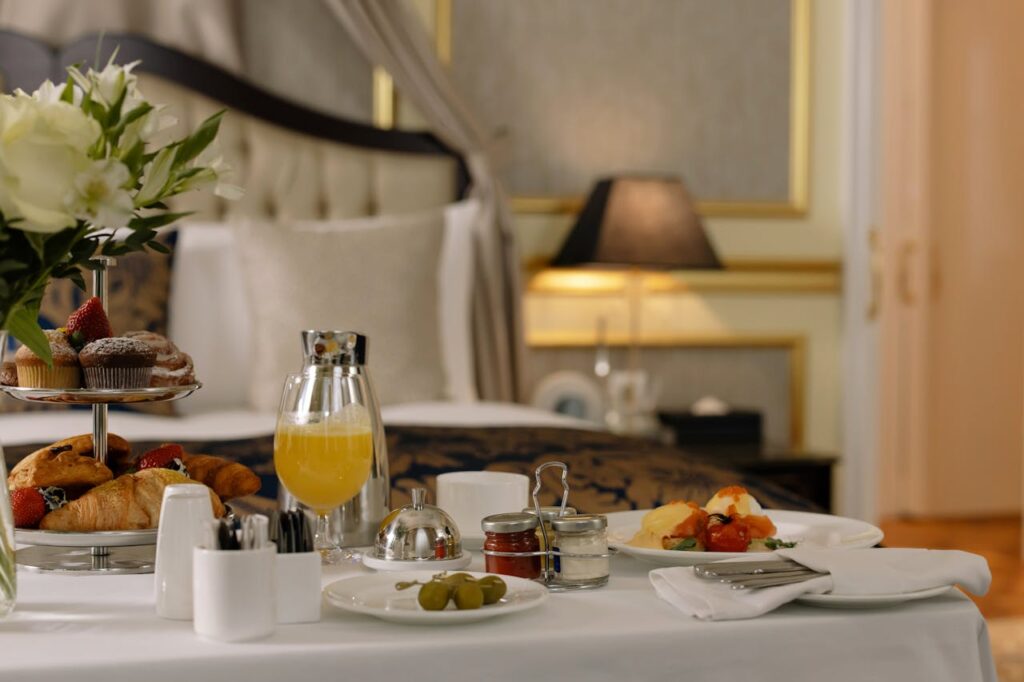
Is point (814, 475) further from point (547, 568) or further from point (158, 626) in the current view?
point (158, 626)

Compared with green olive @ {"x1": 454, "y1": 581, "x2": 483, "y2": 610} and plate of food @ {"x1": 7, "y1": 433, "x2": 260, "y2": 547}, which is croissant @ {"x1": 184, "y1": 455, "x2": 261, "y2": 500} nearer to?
plate of food @ {"x1": 7, "y1": 433, "x2": 260, "y2": 547}

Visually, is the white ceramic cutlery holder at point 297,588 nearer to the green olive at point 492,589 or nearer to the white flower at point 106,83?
the green olive at point 492,589

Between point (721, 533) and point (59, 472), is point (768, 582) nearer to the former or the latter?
point (721, 533)

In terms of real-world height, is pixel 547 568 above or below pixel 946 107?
below

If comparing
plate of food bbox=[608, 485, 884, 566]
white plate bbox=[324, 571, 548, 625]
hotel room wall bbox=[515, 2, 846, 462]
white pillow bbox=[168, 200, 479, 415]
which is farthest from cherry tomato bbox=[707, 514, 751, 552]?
hotel room wall bbox=[515, 2, 846, 462]

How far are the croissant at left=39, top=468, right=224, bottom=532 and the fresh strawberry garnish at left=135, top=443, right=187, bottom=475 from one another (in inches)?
2.5

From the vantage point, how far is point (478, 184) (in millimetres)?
3576

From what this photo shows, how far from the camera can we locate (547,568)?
1206 mm

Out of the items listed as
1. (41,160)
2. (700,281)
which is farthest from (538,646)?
(700,281)

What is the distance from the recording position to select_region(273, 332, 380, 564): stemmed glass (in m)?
1.27

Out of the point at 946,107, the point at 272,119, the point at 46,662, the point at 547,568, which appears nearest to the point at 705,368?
the point at 272,119

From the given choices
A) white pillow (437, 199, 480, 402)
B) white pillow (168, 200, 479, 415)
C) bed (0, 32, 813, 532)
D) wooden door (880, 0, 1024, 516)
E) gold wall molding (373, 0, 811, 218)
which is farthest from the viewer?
wooden door (880, 0, 1024, 516)

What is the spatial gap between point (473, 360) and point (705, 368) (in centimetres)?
89

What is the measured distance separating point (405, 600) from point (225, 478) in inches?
14.2
